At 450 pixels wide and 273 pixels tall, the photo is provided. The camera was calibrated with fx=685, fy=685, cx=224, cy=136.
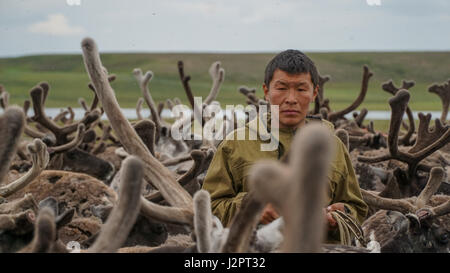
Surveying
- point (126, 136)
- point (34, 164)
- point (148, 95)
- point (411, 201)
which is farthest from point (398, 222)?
point (148, 95)

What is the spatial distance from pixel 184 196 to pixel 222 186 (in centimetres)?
40

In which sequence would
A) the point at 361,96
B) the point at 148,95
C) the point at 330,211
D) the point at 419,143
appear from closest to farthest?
the point at 330,211, the point at 419,143, the point at 148,95, the point at 361,96

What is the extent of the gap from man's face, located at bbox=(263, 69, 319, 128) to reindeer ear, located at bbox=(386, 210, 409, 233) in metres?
0.94

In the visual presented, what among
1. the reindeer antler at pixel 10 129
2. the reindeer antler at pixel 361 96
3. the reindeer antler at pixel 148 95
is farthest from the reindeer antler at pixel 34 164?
the reindeer antler at pixel 361 96

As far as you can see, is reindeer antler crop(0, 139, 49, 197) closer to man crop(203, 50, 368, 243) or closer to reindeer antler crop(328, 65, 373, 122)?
man crop(203, 50, 368, 243)

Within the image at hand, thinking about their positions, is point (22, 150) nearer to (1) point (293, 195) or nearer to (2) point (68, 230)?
(2) point (68, 230)

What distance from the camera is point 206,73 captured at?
5212 centimetres

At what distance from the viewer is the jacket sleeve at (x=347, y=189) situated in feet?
9.89

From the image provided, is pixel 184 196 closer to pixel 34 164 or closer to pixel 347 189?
pixel 347 189

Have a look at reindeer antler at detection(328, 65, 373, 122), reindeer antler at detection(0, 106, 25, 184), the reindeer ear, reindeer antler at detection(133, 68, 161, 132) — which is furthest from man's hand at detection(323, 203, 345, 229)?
reindeer antler at detection(328, 65, 373, 122)

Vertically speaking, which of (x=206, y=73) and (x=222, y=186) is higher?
(x=222, y=186)
